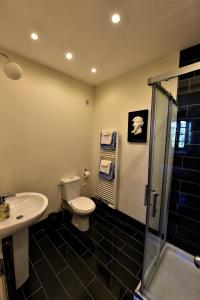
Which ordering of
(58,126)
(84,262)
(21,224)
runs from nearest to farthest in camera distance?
(21,224)
(84,262)
(58,126)

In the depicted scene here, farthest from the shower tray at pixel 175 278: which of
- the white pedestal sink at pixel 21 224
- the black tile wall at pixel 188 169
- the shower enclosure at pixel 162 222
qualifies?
the white pedestal sink at pixel 21 224

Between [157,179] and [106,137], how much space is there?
49.6 inches

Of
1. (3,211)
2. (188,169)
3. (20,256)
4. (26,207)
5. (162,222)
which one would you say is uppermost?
(188,169)

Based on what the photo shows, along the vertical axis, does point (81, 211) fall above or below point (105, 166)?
below

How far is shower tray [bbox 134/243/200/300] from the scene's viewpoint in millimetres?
1337

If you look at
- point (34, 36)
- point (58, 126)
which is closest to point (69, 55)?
point (34, 36)

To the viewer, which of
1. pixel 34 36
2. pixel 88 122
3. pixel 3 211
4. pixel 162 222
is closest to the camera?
pixel 3 211

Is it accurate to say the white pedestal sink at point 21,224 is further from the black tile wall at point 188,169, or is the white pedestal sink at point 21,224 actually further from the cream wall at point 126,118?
the black tile wall at point 188,169

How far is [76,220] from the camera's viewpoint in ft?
7.47

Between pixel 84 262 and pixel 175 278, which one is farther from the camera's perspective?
pixel 84 262

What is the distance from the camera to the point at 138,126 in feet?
7.05

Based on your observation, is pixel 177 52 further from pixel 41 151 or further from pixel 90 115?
pixel 41 151

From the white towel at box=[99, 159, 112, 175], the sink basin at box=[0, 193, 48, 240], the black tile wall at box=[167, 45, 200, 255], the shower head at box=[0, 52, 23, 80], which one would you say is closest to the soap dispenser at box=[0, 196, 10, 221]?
the sink basin at box=[0, 193, 48, 240]

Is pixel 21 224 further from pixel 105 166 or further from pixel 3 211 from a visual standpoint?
pixel 105 166
